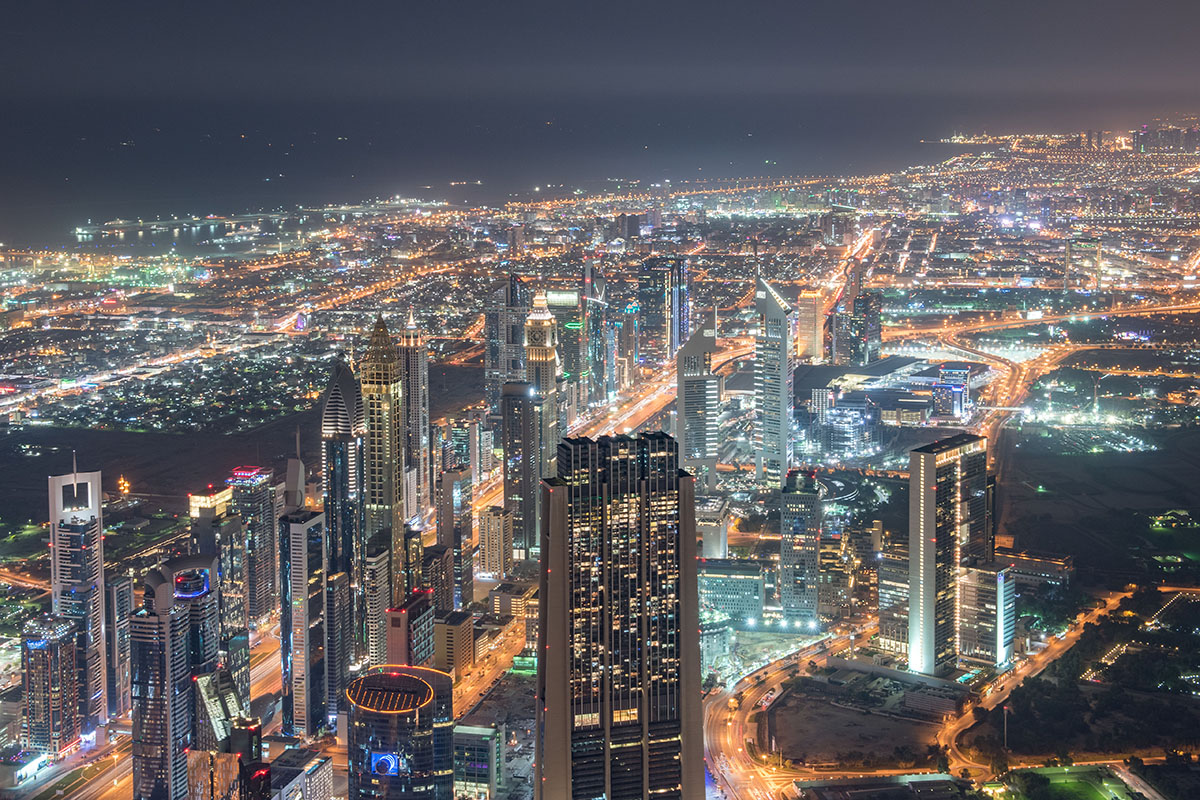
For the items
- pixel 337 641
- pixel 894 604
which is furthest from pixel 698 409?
pixel 337 641

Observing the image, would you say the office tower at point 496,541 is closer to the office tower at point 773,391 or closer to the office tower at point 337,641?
the office tower at point 337,641

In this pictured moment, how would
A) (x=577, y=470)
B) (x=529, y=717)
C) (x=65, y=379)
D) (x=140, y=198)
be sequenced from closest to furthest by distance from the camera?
1. (x=577, y=470)
2. (x=529, y=717)
3. (x=140, y=198)
4. (x=65, y=379)

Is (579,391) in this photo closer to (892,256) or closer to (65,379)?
(65,379)

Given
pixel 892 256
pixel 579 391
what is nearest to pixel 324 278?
pixel 579 391

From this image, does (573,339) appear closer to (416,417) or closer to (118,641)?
(416,417)

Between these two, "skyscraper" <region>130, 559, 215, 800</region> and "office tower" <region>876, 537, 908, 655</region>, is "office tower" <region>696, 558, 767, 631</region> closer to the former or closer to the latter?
"office tower" <region>876, 537, 908, 655</region>

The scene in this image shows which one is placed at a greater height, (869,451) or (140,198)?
(140,198)
